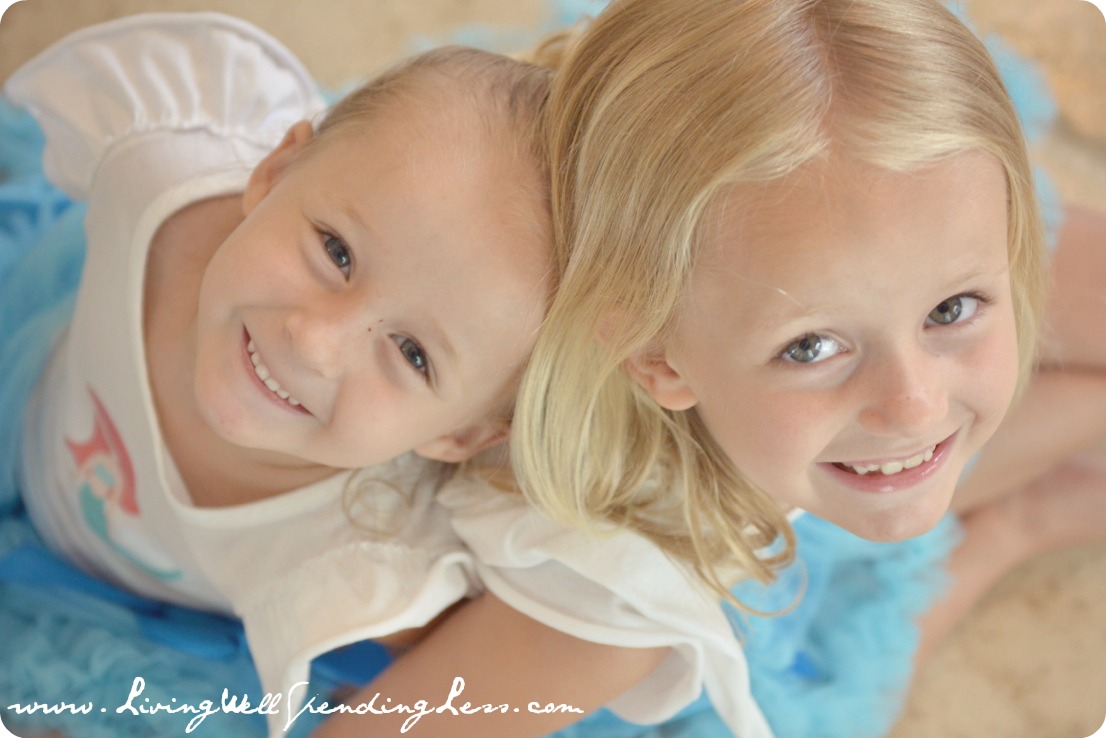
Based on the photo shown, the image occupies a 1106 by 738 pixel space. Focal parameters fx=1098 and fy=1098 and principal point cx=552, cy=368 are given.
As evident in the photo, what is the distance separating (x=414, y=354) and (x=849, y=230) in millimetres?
334

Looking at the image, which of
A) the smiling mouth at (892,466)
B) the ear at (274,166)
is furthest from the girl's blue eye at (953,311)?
the ear at (274,166)

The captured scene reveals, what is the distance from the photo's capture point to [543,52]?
98cm

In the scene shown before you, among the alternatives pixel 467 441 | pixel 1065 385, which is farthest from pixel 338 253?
pixel 1065 385

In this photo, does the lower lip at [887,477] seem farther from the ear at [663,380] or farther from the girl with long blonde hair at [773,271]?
the ear at [663,380]

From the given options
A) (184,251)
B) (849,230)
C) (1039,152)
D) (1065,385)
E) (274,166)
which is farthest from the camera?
(1039,152)

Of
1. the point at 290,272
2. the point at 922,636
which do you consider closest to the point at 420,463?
the point at 290,272

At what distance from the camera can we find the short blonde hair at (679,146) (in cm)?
69

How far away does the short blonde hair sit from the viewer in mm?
686

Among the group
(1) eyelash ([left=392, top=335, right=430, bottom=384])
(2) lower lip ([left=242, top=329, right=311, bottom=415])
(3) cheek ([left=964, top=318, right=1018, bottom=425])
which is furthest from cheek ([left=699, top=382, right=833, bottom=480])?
A: (2) lower lip ([left=242, top=329, right=311, bottom=415])

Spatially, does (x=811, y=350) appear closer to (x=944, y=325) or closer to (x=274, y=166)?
(x=944, y=325)

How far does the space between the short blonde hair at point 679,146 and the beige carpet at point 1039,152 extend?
456 mm

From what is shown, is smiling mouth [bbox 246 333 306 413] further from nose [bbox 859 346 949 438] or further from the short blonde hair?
nose [bbox 859 346 949 438]

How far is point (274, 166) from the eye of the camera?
0.90 m

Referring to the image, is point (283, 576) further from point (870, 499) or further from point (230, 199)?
point (870, 499)
